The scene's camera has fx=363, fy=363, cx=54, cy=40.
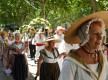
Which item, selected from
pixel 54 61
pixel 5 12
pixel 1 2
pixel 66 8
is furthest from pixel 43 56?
pixel 5 12

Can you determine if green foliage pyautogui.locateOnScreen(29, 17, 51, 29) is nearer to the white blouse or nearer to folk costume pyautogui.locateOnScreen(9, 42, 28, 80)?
folk costume pyautogui.locateOnScreen(9, 42, 28, 80)

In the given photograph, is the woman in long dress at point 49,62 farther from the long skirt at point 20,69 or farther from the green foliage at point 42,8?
the green foliage at point 42,8

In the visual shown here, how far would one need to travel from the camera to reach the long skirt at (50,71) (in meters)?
7.96

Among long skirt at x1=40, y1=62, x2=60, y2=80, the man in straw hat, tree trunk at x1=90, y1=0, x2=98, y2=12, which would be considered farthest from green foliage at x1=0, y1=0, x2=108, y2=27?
the man in straw hat

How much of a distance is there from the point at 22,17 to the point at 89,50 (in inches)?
1712

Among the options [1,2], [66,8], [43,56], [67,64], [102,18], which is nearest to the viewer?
[67,64]

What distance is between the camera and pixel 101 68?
113 inches

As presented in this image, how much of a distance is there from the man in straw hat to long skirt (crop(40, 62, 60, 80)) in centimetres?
495

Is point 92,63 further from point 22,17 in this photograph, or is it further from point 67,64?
point 22,17

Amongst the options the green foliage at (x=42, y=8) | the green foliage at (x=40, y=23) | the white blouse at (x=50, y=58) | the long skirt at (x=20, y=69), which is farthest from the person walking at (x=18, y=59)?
the green foliage at (x=40, y=23)

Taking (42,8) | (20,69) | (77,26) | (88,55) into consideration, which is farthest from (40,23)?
(88,55)

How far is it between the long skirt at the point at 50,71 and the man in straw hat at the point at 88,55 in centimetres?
495

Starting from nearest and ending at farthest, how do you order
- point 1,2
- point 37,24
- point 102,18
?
point 102,18, point 37,24, point 1,2

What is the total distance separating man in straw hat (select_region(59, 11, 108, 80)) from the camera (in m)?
2.79
